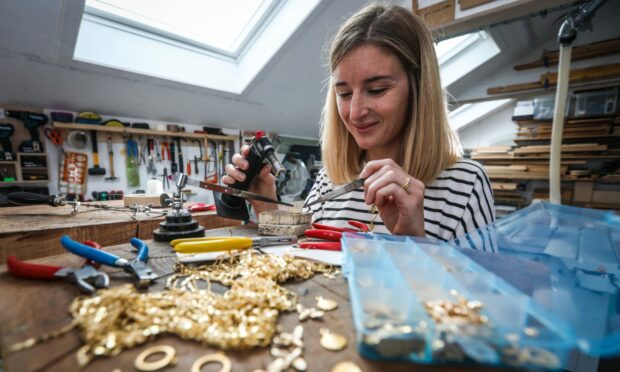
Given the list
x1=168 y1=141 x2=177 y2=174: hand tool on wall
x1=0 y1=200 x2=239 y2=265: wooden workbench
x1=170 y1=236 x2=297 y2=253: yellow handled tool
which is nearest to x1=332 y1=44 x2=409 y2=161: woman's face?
x1=170 y1=236 x2=297 y2=253: yellow handled tool

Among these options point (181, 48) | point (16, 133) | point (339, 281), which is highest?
point (181, 48)

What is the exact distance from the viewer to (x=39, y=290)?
1.25 ft

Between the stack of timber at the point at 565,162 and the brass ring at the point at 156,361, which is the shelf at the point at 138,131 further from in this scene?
the stack of timber at the point at 565,162

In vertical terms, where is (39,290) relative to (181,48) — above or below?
below

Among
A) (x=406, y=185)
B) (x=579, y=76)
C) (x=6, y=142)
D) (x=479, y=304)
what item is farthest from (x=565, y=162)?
(x=6, y=142)

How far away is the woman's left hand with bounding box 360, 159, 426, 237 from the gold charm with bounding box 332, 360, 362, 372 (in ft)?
1.36

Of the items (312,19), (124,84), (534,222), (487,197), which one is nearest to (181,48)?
(124,84)

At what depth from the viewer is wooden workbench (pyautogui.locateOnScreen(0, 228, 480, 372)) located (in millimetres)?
246

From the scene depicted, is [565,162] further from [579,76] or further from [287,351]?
[287,351]

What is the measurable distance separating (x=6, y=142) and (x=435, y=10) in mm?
2712

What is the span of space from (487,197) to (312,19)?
1.52m

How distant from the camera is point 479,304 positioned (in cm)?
27

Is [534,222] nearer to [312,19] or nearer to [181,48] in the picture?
[312,19]

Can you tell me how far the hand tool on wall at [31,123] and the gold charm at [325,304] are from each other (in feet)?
7.94
